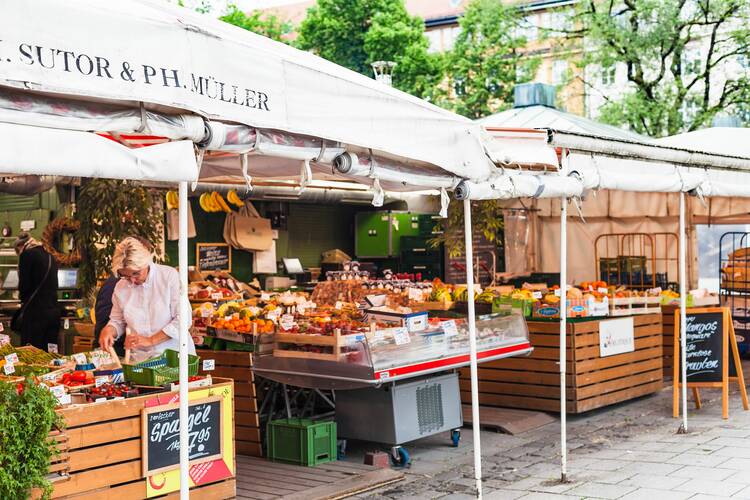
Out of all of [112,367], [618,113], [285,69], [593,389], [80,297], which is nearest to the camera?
[285,69]

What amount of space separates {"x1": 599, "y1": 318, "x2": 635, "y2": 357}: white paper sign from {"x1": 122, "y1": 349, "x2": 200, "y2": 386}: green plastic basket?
5.51 meters

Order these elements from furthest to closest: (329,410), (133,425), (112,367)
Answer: (329,410) → (112,367) → (133,425)

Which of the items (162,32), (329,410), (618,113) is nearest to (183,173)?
(162,32)

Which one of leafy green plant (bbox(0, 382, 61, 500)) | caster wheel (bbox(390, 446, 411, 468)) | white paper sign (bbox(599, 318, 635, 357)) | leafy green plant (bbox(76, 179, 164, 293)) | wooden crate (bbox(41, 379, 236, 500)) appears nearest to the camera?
leafy green plant (bbox(0, 382, 61, 500))

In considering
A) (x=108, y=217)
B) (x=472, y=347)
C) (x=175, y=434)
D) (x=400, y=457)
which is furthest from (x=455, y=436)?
(x=108, y=217)

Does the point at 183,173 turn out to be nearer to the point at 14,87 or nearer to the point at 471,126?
the point at 14,87

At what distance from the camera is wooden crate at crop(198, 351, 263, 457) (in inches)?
315

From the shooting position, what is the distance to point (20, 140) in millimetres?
3543

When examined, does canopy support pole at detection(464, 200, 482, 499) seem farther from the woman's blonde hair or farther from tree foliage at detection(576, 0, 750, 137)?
tree foliage at detection(576, 0, 750, 137)

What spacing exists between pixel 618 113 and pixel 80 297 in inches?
584

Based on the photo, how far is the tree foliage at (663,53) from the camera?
21750 millimetres

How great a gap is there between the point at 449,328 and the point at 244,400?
1.88 metres

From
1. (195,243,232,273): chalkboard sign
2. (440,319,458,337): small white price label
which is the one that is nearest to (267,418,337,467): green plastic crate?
(440,319,458,337): small white price label

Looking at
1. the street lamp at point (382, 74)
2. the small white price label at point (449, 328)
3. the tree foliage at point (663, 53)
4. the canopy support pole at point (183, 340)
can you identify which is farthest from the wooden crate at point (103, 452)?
the tree foliage at point (663, 53)
